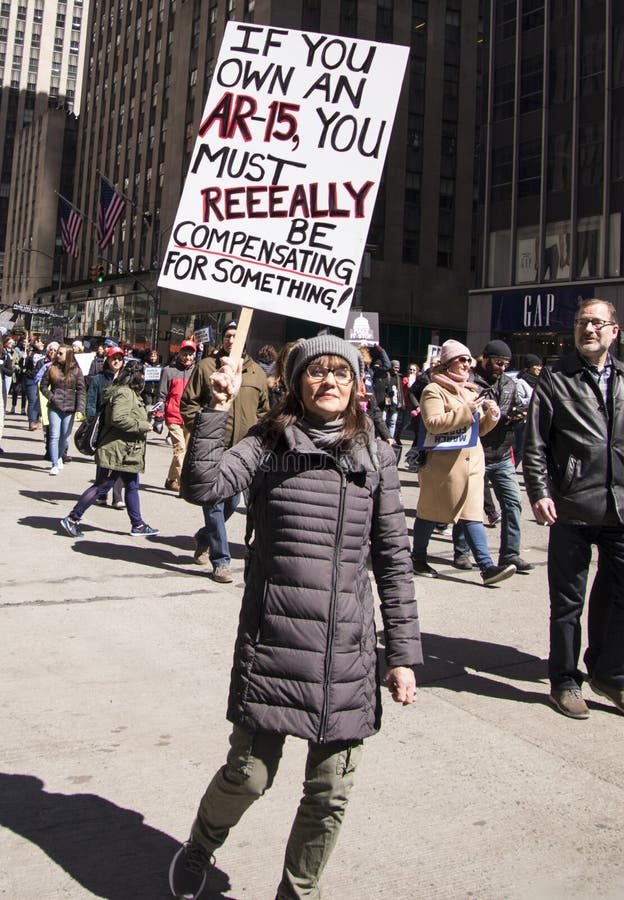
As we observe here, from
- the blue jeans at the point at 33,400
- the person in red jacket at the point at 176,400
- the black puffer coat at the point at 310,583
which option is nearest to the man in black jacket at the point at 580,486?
the black puffer coat at the point at 310,583

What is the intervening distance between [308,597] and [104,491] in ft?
19.4

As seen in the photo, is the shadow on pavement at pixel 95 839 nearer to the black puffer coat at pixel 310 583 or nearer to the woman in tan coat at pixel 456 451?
the black puffer coat at pixel 310 583

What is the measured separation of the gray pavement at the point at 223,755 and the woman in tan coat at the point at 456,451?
0.65m

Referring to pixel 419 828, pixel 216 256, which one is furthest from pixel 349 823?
pixel 216 256

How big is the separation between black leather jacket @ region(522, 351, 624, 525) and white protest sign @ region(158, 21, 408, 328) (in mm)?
1242

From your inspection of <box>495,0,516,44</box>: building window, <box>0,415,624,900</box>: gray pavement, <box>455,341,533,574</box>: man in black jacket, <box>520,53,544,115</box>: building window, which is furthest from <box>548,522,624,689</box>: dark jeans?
<box>495,0,516,44</box>: building window

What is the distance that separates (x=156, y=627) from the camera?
5.56 m

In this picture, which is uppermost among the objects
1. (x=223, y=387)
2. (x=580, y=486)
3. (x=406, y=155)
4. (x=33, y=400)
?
(x=406, y=155)

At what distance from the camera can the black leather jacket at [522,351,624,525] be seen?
4.41 meters

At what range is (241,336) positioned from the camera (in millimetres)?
3348

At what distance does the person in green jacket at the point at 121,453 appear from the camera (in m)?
8.12

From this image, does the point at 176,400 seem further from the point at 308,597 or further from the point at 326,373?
the point at 308,597

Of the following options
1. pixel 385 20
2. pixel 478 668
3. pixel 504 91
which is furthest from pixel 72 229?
pixel 478 668

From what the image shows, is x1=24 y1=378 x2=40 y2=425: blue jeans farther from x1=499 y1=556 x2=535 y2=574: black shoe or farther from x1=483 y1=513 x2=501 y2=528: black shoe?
x1=499 y1=556 x2=535 y2=574: black shoe
